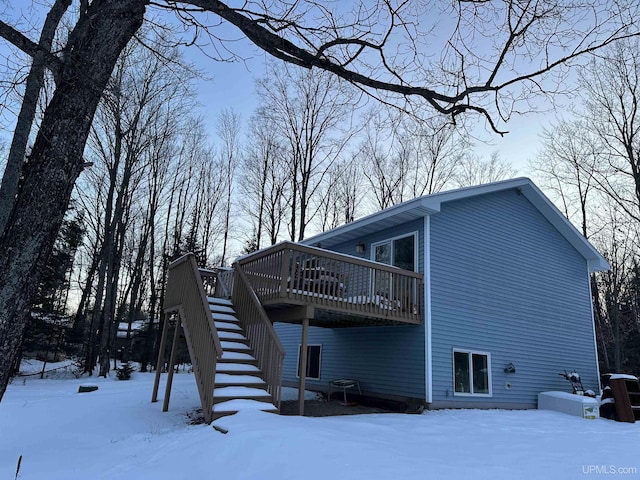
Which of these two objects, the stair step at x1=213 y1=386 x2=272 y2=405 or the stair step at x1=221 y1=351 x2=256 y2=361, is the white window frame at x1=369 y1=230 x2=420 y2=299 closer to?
the stair step at x1=221 y1=351 x2=256 y2=361

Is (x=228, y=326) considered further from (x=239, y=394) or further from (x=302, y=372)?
(x=239, y=394)

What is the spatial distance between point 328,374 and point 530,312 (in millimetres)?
5910

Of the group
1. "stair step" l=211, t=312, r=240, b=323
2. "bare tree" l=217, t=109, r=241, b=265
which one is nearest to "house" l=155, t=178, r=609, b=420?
"stair step" l=211, t=312, r=240, b=323

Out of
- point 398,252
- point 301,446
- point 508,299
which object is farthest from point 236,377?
point 508,299

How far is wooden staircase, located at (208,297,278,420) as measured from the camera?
6195 millimetres

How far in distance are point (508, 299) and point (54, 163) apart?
10.9m

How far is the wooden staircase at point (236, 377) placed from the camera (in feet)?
20.3

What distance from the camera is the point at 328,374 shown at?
12211 millimetres

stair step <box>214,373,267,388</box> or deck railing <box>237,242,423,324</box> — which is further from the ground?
deck railing <box>237,242,423,324</box>

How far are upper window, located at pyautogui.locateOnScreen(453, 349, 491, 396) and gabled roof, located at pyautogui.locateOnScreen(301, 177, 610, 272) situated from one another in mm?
3440

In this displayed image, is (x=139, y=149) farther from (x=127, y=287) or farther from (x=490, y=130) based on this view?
(x=490, y=130)

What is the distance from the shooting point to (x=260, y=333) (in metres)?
7.63

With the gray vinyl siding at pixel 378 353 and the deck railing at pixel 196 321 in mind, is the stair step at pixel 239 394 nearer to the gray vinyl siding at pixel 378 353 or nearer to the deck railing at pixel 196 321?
the deck railing at pixel 196 321

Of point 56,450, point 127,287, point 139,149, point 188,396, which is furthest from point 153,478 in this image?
point 127,287
